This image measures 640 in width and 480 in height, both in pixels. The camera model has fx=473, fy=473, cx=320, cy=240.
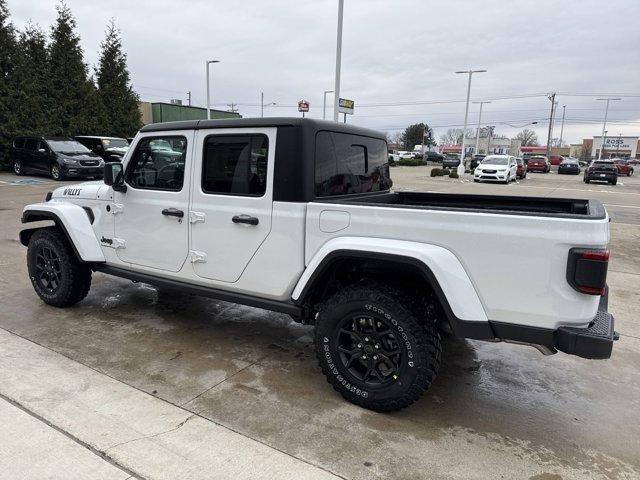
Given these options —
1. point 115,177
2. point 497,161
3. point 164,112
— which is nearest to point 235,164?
point 115,177

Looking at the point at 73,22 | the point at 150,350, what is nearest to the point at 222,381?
the point at 150,350

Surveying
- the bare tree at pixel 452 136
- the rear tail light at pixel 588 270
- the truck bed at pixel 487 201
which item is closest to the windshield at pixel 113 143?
the truck bed at pixel 487 201

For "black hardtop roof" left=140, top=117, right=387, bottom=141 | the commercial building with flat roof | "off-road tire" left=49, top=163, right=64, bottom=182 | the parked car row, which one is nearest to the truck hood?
"black hardtop roof" left=140, top=117, right=387, bottom=141

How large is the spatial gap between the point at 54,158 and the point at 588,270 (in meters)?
19.7

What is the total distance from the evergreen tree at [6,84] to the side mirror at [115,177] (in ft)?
70.0

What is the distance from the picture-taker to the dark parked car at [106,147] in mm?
21297

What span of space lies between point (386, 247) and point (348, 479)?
1276 mm

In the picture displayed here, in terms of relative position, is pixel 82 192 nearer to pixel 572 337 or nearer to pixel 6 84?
pixel 572 337

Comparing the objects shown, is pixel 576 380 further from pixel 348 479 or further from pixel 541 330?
pixel 348 479

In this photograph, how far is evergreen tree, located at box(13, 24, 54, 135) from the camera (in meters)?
21.6

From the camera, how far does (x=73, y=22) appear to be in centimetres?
2427

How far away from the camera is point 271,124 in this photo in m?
3.33

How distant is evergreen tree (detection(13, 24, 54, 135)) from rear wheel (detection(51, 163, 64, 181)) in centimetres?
550

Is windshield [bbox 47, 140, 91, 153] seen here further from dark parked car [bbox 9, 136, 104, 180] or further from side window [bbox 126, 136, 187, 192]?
side window [bbox 126, 136, 187, 192]
